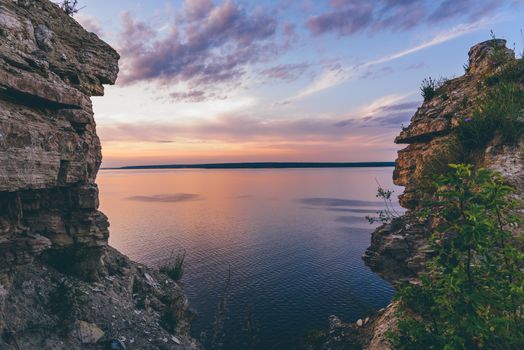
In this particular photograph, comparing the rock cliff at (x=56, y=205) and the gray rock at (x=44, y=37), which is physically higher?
the gray rock at (x=44, y=37)

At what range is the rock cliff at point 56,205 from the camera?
50.9 feet

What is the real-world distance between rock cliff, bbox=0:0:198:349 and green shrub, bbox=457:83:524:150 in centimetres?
2414

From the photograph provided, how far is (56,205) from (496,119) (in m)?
28.2

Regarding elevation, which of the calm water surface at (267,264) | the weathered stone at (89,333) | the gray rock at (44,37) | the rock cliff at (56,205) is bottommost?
the calm water surface at (267,264)

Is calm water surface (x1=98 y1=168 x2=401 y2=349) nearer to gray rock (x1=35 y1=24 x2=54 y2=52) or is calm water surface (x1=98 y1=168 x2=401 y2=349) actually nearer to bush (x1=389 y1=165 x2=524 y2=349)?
bush (x1=389 y1=165 x2=524 y2=349)

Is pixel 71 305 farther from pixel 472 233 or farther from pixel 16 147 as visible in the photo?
pixel 472 233

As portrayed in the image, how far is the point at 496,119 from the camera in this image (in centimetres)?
1534

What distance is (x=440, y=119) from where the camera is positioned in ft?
64.8

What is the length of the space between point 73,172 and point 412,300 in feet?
68.5

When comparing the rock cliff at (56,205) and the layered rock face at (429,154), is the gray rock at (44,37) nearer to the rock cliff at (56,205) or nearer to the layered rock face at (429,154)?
the rock cliff at (56,205)

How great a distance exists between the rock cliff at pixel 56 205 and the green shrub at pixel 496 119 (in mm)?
24142

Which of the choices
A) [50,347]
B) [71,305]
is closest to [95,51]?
[71,305]

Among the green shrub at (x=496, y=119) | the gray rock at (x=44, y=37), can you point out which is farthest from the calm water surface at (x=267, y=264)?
the gray rock at (x=44, y=37)

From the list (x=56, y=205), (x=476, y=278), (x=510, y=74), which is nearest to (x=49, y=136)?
(x=56, y=205)
